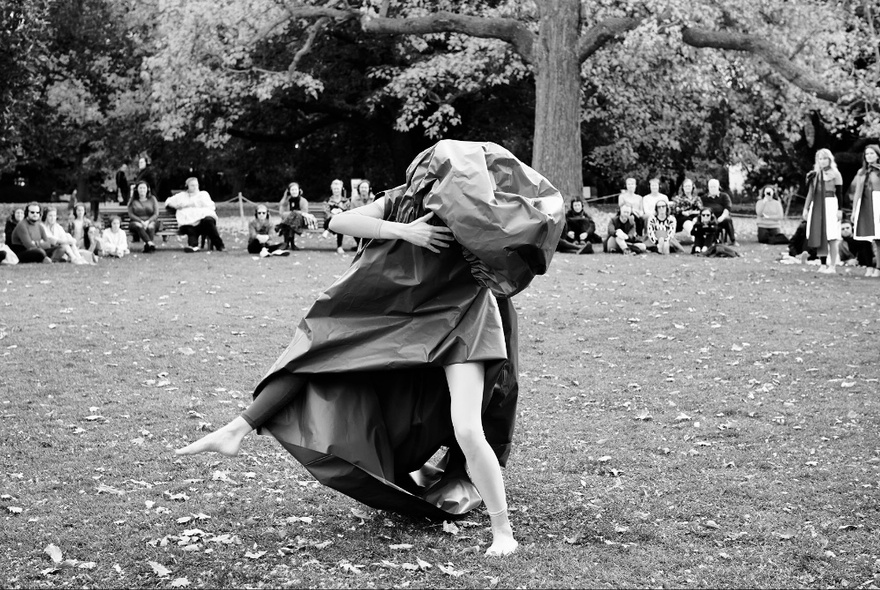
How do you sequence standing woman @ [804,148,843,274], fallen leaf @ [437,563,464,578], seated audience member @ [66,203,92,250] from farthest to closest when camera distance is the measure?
1. seated audience member @ [66,203,92,250]
2. standing woman @ [804,148,843,274]
3. fallen leaf @ [437,563,464,578]

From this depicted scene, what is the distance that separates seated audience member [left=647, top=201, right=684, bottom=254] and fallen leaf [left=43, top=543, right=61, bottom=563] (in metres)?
17.0

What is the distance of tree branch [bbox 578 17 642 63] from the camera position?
74.4 feet

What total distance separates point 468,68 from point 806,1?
847 centimetres

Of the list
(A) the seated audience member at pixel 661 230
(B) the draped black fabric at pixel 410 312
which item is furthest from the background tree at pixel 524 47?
(B) the draped black fabric at pixel 410 312

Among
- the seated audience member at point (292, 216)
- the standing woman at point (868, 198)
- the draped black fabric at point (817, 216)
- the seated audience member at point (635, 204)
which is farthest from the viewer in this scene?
the seated audience member at point (635, 204)

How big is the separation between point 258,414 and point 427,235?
3.63 ft

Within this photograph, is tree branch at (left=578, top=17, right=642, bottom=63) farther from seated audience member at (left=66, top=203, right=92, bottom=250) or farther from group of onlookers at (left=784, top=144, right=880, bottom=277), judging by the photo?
seated audience member at (left=66, top=203, right=92, bottom=250)

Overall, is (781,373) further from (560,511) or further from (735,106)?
(735,106)

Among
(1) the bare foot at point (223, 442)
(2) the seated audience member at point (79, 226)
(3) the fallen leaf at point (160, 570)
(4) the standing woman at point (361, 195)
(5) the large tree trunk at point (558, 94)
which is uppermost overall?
(5) the large tree trunk at point (558, 94)

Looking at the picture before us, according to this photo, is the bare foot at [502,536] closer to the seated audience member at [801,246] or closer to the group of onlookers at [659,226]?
the seated audience member at [801,246]

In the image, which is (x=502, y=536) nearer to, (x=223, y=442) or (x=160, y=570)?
(x=223, y=442)

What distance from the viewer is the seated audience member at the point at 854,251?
57.2ft

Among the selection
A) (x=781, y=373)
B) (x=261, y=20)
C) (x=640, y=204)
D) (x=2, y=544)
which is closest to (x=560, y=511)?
(x=2, y=544)

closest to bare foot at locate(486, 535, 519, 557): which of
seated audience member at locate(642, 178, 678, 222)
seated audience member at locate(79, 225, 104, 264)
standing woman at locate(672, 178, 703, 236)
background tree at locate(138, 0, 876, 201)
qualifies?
seated audience member at locate(79, 225, 104, 264)
